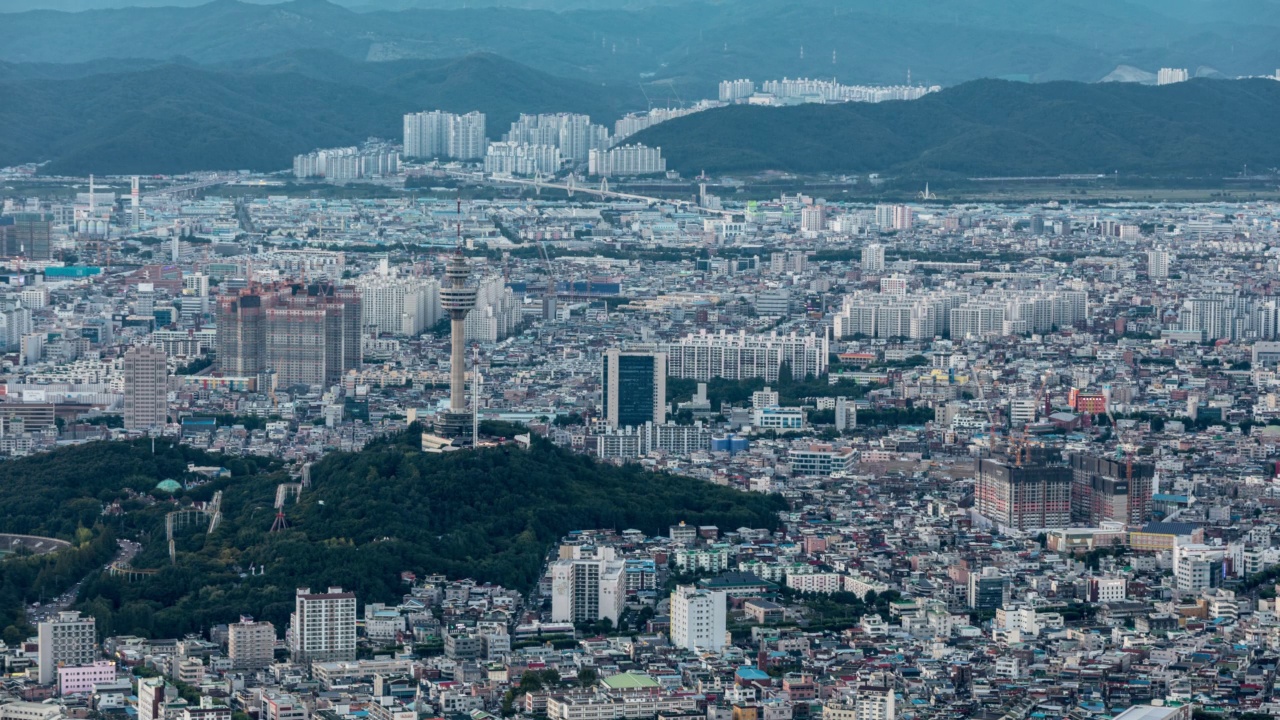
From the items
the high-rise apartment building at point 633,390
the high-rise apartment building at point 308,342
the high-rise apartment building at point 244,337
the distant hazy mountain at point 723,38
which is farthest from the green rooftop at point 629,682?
the distant hazy mountain at point 723,38

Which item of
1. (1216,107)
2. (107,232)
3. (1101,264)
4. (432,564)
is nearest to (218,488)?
(432,564)

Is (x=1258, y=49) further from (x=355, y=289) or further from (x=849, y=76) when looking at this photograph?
(x=355, y=289)

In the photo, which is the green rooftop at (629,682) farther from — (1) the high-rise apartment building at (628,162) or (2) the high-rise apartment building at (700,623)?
(1) the high-rise apartment building at (628,162)

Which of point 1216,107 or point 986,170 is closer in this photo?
point 986,170

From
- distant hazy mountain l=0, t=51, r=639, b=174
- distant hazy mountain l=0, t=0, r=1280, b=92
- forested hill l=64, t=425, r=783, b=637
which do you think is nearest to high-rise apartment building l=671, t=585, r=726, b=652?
forested hill l=64, t=425, r=783, b=637

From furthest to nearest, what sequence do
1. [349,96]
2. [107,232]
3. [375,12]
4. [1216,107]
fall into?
[375,12] < [349,96] < [1216,107] < [107,232]

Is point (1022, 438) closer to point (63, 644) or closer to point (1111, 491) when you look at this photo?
point (1111, 491)
